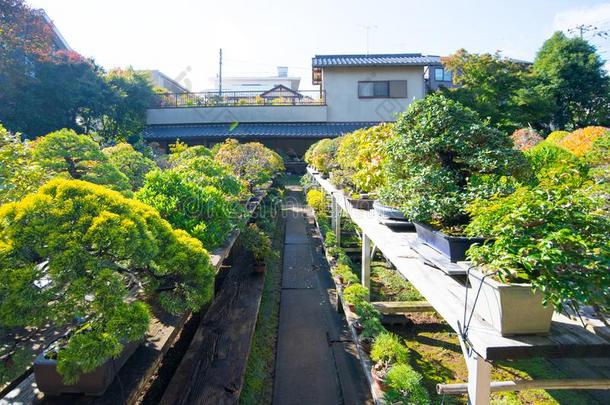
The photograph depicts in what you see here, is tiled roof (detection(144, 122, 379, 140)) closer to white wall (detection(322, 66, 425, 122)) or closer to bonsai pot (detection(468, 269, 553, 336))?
white wall (detection(322, 66, 425, 122))

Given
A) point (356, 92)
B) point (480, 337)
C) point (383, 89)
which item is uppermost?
point (383, 89)

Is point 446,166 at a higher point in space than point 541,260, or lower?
higher

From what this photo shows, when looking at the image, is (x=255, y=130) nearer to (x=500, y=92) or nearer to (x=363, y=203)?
(x=500, y=92)

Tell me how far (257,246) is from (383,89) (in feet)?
53.2

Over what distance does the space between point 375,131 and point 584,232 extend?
365 cm

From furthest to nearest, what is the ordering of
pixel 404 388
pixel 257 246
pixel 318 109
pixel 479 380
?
pixel 318 109 < pixel 257 246 < pixel 404 388 < pixel 479 380

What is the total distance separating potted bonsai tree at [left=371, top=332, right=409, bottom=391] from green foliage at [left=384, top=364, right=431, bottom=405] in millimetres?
115

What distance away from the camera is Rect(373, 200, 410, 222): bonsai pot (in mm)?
3348

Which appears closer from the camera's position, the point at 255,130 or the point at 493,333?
the point at 493,333

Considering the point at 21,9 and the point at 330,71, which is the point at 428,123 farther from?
the point at 330,71

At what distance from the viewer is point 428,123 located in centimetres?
287

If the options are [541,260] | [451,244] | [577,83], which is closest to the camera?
[541,260]

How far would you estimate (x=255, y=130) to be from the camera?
64.5 feet

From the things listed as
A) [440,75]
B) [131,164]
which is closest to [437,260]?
[131,164]
